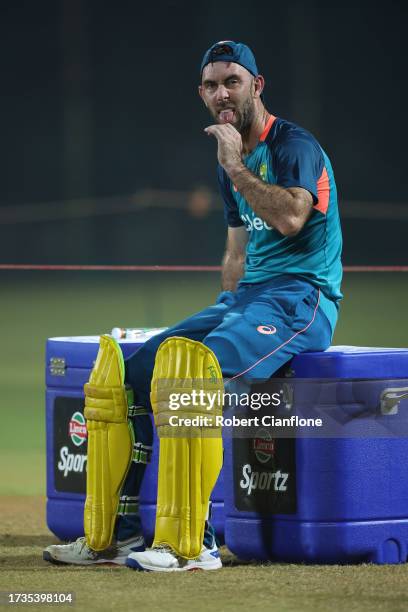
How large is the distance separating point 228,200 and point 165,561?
1.39 meters

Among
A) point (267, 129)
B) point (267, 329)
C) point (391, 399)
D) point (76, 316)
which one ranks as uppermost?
point (76, 316)

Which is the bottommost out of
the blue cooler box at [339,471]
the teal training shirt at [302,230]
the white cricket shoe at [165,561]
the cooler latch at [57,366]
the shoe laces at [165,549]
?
the white cricket shoe at [165,561]

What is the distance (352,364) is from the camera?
407 cm

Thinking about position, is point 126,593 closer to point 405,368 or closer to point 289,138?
point 405,368

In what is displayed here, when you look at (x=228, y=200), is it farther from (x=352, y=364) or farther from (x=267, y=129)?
(x=352, y=364)

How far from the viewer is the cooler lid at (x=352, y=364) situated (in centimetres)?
406

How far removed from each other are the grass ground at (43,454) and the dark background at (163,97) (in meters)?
3.62

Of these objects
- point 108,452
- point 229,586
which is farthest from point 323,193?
point 229,586

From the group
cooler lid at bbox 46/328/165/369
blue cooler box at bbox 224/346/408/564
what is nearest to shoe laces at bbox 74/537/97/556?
blue cooler box at bbox 224/346/408/564

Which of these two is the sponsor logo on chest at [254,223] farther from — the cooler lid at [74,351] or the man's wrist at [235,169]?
the cooler lid at [74,351]

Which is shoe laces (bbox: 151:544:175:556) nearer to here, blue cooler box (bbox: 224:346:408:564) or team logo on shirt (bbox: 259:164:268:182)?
blue cooler box (bbox: 224:346:408:564)

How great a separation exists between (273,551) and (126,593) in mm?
720

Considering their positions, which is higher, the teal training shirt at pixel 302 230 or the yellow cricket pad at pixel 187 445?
the teal training shirt at pixel 302 230

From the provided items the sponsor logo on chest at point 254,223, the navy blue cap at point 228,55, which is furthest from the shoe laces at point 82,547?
the navy blue cap at point 228,55
